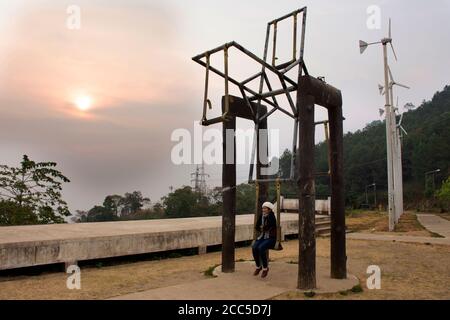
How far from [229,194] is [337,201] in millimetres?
1897

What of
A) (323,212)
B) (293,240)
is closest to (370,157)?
(323,212)

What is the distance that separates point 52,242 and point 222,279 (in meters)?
3.25

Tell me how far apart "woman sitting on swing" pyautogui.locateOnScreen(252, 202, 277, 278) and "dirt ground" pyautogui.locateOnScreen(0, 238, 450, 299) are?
3.65 feet

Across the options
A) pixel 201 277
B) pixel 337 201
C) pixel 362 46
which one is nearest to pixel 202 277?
pixel 201 277

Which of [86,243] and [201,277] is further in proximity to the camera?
[86,243]

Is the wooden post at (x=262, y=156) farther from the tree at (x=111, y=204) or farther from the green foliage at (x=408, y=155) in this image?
the green foliage at (x=408, y=155)

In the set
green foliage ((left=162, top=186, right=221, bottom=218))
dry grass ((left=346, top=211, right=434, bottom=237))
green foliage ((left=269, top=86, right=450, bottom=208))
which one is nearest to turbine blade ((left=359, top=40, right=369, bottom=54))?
dry grass ((left=346, top=211, right=434, bottom=237))

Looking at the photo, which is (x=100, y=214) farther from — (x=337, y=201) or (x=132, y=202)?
(x=337, y=201)

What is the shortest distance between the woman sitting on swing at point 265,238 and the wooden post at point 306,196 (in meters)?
0.77

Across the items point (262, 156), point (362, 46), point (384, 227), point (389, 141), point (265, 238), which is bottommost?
point (384, 227)

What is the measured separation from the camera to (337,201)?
6898mm

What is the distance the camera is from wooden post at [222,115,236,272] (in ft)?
23.2

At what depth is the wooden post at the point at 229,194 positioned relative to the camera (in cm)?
708
